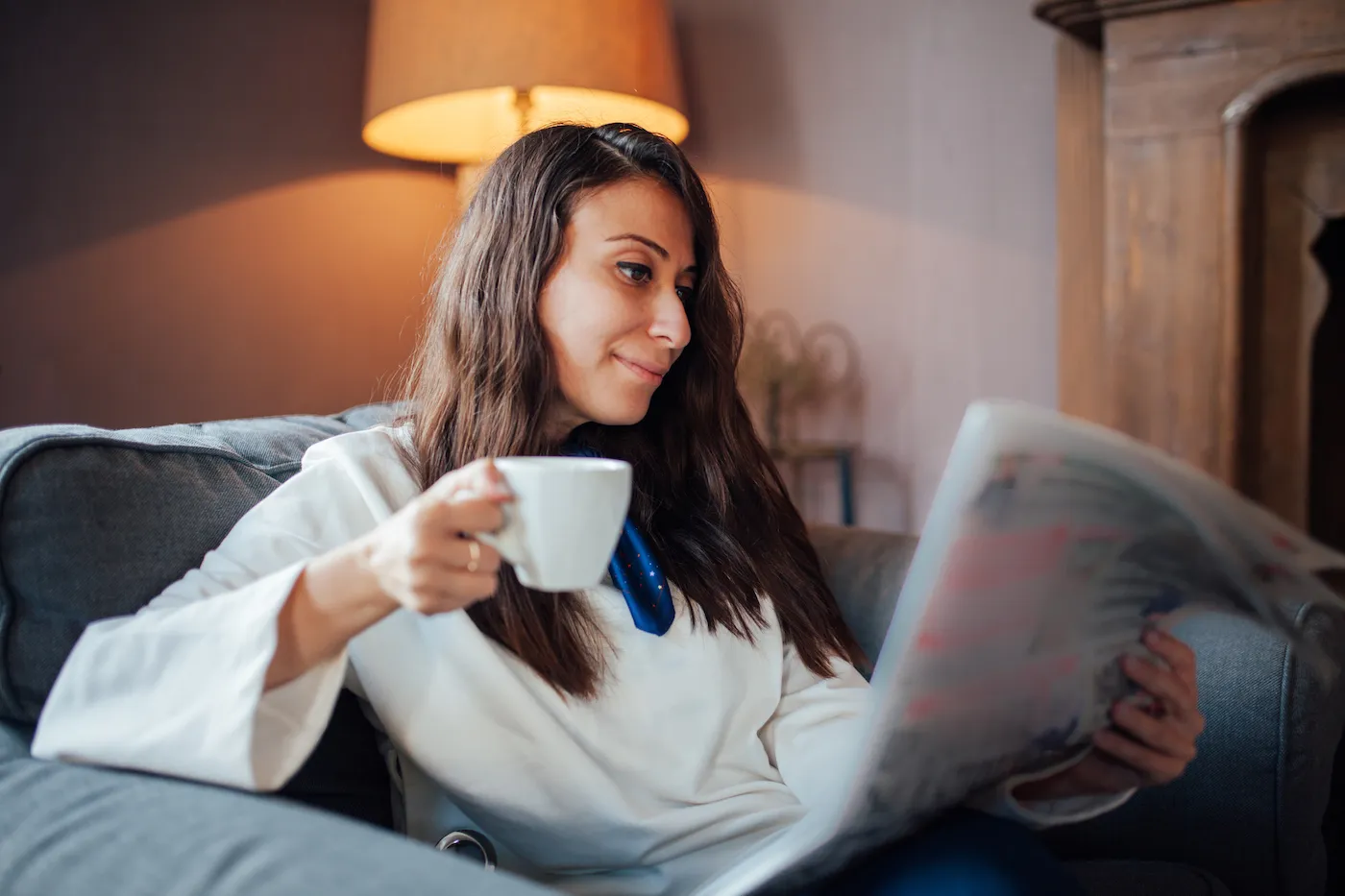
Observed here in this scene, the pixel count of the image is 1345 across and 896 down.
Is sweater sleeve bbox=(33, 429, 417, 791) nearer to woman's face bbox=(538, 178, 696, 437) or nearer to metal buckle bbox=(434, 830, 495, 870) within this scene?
metal buckle bbox=(434, 830, 495, 870)

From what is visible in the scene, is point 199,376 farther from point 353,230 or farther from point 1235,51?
point 1235,51

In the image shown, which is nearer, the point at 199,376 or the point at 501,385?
the point at 501,385

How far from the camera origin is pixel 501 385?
3.10 feet

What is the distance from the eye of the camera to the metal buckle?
86 centimetres

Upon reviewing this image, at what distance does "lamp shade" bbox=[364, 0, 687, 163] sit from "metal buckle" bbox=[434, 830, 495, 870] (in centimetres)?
119

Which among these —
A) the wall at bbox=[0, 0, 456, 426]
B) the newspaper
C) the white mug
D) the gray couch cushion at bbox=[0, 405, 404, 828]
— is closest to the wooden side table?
the wall at bbox=[0, 0, 456, 426]

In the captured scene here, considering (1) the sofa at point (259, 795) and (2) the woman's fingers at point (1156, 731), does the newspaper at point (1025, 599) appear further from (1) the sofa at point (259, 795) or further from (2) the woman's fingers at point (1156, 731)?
(1) the sofa at point (259, 795)

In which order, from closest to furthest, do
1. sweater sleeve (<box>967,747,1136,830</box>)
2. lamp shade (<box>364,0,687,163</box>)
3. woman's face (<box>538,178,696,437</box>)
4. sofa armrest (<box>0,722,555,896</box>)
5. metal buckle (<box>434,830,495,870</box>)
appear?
sofa armrest (<box>0,722,555,896</box>), sweater sleeve (<box>967,747,1136,830</box>), metal buckle (<box>434,830,495,870</box>), woman's face (<box>538,178,696,437</box>), lamp shade (<box>364,0,687,163</box>)

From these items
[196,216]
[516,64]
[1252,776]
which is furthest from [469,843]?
[196,216]

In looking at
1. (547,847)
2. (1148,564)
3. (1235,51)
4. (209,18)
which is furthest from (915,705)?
(209,18)

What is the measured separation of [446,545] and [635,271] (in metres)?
0.46

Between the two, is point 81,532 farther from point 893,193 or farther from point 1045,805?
point 893,193

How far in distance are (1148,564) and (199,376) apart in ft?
5.60

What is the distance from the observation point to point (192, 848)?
1.82 ft
